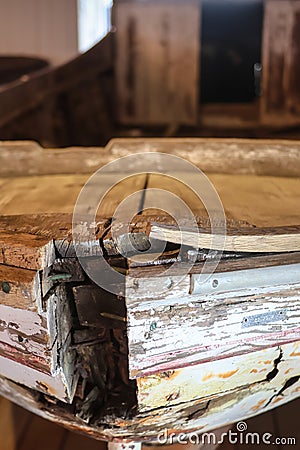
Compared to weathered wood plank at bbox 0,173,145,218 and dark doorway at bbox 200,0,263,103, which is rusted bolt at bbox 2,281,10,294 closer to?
weathered wood plank at bbox 0,173,145,218

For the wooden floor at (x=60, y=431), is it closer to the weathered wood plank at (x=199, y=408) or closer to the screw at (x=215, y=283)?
the weathered wood plank at (x=199, y=408)

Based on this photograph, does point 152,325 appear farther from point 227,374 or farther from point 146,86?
point 146,86

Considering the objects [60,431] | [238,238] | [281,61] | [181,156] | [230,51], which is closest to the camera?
[238,238]

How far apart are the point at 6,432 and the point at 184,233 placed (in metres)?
0.96

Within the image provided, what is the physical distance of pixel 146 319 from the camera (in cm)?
69

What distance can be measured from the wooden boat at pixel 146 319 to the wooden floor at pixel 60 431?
1.44 feet

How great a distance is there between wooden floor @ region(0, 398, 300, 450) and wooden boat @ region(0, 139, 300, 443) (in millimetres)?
439

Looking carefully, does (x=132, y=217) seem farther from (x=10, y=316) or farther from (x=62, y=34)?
(x=62, y=34)

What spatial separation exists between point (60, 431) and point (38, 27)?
2.71m

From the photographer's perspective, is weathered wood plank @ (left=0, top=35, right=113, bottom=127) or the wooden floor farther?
weathered wood plank @ (left=0, top=35, right=113, bottom=127)

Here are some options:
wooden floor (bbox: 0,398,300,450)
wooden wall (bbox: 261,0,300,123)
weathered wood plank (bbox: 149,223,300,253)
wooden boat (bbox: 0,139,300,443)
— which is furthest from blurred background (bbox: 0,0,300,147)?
weathered wood plank (bbox: 149,223,300,253)

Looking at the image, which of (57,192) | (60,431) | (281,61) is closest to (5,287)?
(57,192)

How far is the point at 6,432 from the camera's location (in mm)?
1360

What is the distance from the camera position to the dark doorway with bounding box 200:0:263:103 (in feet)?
7.38
